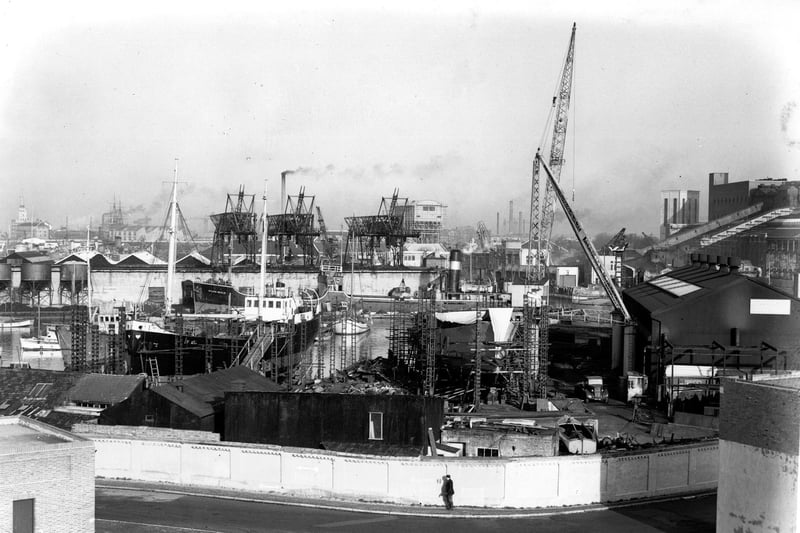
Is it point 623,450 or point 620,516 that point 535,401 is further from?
point 620,516

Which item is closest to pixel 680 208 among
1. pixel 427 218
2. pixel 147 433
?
pixel 427 218

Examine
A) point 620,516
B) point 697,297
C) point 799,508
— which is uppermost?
point 697,297

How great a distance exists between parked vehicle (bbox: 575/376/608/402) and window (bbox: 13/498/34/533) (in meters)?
17.0

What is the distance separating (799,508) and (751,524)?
0.85 meters

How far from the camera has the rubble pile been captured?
914 inches

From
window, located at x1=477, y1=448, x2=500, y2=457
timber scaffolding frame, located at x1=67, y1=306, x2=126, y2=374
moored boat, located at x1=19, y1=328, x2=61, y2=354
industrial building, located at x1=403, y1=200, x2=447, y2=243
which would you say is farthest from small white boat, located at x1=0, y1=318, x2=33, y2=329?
industrial building, located at x1=403, y1=200, x2=447, y2=243

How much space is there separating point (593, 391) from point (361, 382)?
20.6ft

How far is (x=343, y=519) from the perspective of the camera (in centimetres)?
1450

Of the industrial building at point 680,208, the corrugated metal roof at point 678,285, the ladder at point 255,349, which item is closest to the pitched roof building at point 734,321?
the corrugated metal roof at point 678,285

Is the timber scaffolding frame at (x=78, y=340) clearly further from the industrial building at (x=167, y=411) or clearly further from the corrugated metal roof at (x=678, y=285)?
the corrugated metal roof at (x=678, y=285)

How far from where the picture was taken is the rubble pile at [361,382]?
2320cm

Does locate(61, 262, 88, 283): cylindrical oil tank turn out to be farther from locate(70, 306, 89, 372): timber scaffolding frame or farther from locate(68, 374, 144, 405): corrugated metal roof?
locate(68, 374, 144, 405): corrugated metal roof

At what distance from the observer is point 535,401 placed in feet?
73.6

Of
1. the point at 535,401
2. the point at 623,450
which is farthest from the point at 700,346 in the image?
the point at 623,450
